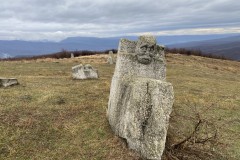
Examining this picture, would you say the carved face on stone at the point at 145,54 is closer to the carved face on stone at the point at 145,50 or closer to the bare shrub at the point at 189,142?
the carved face on stone at the point at 145,50

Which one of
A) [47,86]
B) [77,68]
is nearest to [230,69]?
[77,68]

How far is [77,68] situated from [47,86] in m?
4.87

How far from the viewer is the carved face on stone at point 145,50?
1341cm

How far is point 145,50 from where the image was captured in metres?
13.6

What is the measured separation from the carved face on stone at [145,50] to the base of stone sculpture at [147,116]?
221 centimetres

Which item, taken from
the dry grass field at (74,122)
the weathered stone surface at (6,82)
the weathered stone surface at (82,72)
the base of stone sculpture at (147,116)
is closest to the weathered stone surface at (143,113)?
the base of stone sculpture at (147,116)

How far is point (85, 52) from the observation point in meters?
58.9

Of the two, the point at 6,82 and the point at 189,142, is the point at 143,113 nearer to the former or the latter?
the point at 189,142

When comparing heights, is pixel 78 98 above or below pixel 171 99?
below

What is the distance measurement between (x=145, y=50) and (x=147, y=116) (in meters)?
3.64

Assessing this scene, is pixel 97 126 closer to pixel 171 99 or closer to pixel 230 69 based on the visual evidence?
pixel 171 99

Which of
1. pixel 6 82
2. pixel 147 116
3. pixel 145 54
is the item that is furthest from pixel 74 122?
pixel 6 82

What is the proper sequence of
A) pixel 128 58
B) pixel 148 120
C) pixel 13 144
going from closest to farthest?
pixel 148 120, pixel 13 144, pixel 128 58

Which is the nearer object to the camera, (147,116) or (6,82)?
(147,116)
